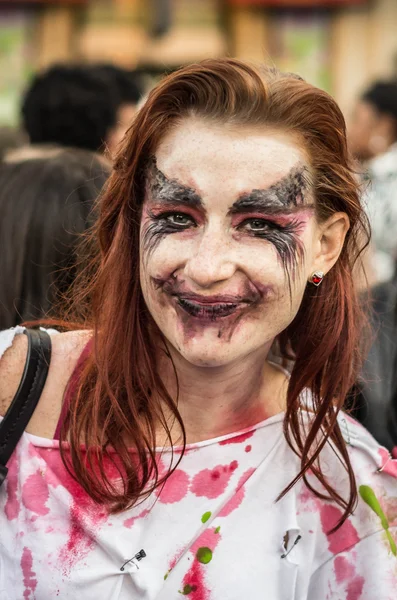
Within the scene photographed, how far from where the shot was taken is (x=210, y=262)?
165 centimetres

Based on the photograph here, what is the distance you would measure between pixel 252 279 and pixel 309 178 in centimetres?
26

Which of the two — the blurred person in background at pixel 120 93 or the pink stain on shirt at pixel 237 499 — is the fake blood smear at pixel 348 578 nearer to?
the pink stain on shirt at pixel 237 499

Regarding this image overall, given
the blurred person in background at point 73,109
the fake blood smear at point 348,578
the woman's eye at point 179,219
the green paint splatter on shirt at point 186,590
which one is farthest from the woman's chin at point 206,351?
the blurred person in background at point 73,109

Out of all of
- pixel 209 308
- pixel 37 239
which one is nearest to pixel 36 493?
pixel 209 308

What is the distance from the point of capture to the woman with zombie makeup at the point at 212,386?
171cm

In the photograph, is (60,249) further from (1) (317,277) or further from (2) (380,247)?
(2) (380,247)

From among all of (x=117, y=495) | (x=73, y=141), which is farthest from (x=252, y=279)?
(x=73, y=141)

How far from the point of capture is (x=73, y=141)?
3.47 metres

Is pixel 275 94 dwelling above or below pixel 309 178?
above

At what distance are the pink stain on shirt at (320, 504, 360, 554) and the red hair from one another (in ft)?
0.11

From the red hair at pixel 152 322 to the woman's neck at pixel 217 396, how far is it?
5cm

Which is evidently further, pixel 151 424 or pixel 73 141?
pixel 73 141

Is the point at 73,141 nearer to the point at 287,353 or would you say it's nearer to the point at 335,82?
the point at 287,353

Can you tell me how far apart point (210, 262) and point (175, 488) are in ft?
1.79
